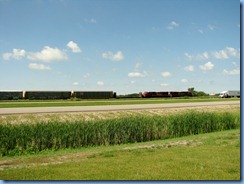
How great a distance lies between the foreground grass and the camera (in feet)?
20.6

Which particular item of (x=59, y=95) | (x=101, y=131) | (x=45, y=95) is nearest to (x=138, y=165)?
(x=101, y=131)

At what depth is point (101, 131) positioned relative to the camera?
11.9 m

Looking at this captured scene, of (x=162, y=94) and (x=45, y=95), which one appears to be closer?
(x=45, y=95)

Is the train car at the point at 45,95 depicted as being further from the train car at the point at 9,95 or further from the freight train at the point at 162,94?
the freight train at the point at 162,94

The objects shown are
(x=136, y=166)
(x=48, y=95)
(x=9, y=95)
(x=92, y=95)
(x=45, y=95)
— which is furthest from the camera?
(x=92, y=95)

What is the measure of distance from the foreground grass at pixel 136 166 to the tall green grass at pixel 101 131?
241 centimetres

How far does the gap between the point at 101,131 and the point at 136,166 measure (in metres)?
4.97

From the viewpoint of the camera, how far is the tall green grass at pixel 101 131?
34.1 feet

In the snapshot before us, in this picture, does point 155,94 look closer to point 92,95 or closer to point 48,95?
point 92,95

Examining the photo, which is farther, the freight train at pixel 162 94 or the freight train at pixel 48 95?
the freight train at pixel 162 94

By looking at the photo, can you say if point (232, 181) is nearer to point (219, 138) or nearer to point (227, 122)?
point (219, 138)

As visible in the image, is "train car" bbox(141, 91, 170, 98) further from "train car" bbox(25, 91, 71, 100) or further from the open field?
the open field

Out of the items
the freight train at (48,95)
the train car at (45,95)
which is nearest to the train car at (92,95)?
the freight train at (48,95)

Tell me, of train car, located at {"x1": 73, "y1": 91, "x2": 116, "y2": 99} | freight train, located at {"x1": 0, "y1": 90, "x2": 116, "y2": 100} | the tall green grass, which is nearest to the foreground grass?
the tall green grass
